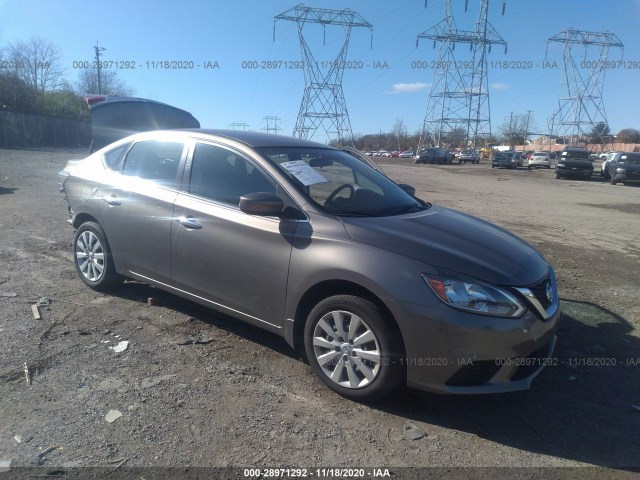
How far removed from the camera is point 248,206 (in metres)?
3.64

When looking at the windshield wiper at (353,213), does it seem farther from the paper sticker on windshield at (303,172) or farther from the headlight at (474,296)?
the headlight at (474,296)

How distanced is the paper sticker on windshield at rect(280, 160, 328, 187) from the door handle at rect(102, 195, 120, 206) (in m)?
1.85

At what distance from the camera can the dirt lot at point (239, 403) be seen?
2881 mm

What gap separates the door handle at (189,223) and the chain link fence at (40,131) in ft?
125

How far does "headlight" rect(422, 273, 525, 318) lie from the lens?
312 cm

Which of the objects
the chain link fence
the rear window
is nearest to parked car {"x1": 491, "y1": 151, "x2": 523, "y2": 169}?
the rear window

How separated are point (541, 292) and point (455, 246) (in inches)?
25.7

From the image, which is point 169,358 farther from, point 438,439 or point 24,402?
point 438,439

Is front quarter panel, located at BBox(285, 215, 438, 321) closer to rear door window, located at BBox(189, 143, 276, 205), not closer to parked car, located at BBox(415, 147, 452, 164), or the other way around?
rear door window, located at BBox(189, 143, 276, 205)

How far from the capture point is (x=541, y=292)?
11.4 feet

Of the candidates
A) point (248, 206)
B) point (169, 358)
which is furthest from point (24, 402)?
point (248, 206)

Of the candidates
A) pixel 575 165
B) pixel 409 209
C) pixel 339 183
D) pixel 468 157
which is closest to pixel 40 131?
pixel 575 165

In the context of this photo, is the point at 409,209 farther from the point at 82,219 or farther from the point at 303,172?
the point at 82,219

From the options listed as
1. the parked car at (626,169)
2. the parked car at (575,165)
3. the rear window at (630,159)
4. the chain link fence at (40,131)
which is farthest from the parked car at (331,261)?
the chain link fence at (40,131)
